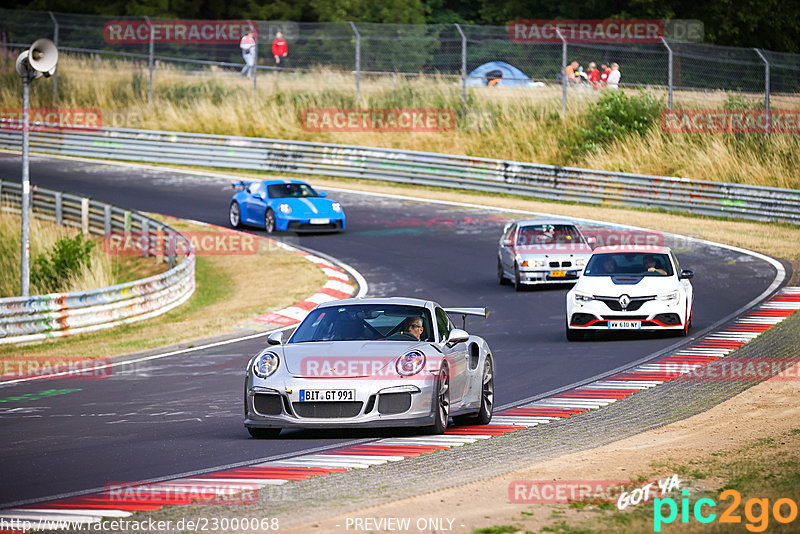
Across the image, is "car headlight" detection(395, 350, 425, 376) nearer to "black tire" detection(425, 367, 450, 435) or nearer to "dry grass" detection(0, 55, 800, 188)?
"black tire" detection(425, 367, 450, 435)

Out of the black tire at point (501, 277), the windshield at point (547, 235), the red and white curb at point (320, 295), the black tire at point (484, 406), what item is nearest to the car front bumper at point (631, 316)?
the red and white curb at point (320, 295)

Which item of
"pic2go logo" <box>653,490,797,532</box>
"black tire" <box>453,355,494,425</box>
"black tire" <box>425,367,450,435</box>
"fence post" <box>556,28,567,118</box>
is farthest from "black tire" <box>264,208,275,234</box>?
"pic2go logo" <box>653,490,797,532</box>

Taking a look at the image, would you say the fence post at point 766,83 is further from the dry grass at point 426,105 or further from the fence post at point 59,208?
the fence post at point 59,208

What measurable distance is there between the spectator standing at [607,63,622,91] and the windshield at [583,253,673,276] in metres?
19.6

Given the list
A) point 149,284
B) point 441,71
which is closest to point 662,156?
point 441,71

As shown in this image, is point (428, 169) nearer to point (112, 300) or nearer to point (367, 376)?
point (112, 300)

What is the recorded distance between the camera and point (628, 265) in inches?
744

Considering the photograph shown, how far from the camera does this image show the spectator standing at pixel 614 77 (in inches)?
1482

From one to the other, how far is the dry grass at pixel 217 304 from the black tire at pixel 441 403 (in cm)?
842

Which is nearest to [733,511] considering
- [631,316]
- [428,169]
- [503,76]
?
[631,316]

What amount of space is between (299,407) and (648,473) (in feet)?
10.3

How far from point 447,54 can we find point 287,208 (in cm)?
1127

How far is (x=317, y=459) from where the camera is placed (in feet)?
31.1

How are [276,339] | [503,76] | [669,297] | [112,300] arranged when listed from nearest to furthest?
1. [276,339]
2. [669,297]
3. [112,300]
4. [503,76]
